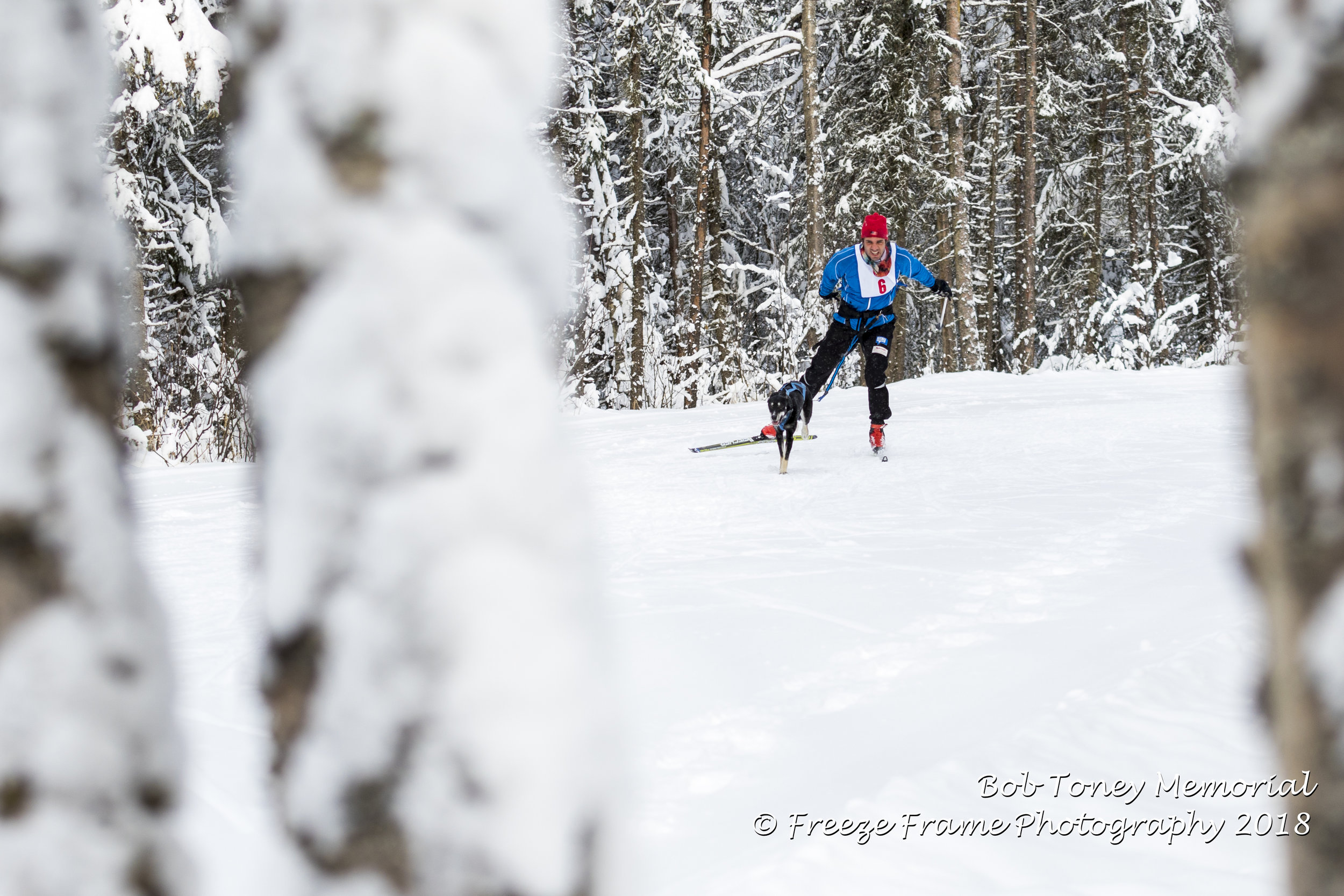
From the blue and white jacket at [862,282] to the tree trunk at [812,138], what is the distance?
9.02 meters

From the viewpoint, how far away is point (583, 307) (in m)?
18.4

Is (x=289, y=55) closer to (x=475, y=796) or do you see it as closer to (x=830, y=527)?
(x=475, y=796)

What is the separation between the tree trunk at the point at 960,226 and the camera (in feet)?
56.6

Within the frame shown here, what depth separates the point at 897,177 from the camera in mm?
18109

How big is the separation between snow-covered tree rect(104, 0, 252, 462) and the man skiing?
4170 millimetres

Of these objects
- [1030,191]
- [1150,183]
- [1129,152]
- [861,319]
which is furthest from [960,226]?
[861,319]

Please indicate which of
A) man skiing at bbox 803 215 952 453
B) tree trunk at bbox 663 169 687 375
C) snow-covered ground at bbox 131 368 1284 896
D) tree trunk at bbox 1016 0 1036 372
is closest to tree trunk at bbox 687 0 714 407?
tree trunk at bbox 663 169 687 375

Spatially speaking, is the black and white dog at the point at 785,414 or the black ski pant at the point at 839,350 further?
the black ski pant at the point at 839,350

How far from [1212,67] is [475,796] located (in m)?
22.9

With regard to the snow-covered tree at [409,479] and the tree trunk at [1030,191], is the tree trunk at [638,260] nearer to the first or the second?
the tree trunk at [1030,191]

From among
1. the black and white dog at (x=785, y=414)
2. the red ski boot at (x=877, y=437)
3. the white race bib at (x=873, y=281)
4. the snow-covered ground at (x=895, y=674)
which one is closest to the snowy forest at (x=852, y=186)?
the white race bib at (x=873, y=281)

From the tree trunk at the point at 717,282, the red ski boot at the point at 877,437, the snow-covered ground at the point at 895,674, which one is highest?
the tree trunk at the point at 717,282

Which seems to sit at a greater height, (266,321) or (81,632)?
(266,321)

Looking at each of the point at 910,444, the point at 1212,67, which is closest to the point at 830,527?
the point at 910,444
